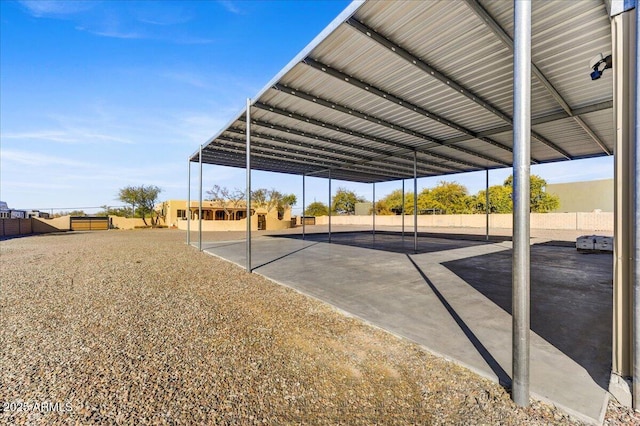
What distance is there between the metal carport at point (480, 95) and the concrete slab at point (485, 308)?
38 cm

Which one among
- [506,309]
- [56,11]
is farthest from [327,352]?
[56,11]

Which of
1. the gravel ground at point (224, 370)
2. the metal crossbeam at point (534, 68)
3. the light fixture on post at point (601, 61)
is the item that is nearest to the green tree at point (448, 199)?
the metal crossbeam at point (534, 68)

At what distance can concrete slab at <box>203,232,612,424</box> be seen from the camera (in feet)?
7.38

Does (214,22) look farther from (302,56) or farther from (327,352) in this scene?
(327,352)

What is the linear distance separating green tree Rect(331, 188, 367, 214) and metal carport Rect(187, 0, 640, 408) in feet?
114

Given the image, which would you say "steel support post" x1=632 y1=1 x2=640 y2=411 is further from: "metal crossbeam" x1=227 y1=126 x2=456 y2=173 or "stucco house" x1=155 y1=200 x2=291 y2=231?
"stucco house" x1=155 y1=200 x2=291 y2=231

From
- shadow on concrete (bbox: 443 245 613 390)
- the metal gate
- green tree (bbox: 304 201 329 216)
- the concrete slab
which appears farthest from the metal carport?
green tree (bbox: 304 201 329 216)

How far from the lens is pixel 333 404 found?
1933 mm

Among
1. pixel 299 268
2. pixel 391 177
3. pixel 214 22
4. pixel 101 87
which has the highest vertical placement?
pixel 214 22

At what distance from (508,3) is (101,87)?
1125cm

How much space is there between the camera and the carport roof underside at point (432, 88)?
3748 mm

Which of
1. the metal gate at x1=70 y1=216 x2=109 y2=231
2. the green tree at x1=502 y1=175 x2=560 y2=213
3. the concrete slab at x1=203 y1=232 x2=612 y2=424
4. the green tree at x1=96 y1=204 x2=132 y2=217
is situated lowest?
the concrete slab at x1=203 y1=232 x2=612 y2=424

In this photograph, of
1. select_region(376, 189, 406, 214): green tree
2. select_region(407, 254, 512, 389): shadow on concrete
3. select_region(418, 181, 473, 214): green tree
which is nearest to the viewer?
select_region(407, 254, 512, 389): shadow on concrete

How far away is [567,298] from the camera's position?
427 cm
